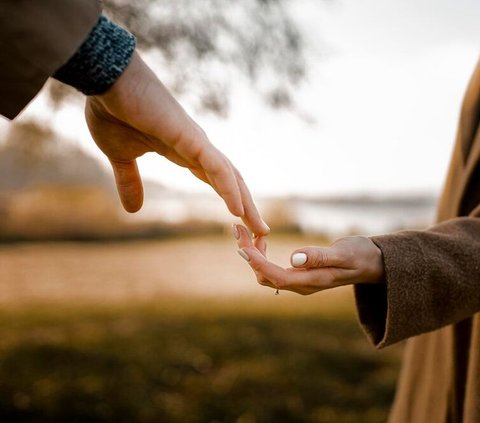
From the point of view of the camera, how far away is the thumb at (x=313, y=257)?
139cm

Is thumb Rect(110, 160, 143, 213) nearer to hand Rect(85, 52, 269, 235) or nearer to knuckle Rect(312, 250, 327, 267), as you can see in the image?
hand Rect(85, 52, 269, 235)

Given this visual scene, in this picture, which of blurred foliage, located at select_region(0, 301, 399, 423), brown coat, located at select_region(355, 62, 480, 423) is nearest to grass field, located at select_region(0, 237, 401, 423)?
blurred foliage, located at select_region(0, 301, 399, 423)

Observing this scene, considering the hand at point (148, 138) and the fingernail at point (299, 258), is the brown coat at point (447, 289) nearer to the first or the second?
the fingernail at point (299, 258)

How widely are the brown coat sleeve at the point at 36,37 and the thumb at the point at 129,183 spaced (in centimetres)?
33

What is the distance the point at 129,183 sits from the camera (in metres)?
1.39

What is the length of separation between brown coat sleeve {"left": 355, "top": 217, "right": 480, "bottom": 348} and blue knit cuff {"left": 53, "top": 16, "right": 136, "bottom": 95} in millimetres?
844

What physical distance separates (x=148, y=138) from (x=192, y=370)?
501 centimetres

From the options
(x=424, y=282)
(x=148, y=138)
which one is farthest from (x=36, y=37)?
(x=424, y=282)

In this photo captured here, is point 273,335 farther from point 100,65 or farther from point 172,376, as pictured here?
point 100,65

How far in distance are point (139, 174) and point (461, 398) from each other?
4.66 feet

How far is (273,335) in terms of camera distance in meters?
7.26

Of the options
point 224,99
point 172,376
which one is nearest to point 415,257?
point 224,99

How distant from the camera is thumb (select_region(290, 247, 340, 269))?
1395 millimetres

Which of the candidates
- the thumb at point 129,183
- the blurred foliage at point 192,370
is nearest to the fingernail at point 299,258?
the thumb at point 129,183
